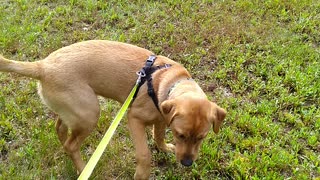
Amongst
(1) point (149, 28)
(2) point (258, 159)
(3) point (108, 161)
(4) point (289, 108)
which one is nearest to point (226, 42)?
(1) point (149, 28)

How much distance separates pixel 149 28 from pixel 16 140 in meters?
2.88

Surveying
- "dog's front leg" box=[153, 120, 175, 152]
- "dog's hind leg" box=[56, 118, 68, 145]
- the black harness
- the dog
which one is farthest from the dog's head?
"dog's hind leg" box=[56, 118, 68, 145]

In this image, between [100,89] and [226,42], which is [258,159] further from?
[226,42]

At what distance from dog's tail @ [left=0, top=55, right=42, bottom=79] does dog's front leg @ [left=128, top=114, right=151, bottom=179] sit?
3.12 ft

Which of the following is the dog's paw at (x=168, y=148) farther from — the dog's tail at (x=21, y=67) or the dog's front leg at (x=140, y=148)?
the dog's tail at (x=21, y=67)

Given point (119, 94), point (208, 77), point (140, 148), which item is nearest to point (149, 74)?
point (119, 94)

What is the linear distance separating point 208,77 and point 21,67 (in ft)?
9.14

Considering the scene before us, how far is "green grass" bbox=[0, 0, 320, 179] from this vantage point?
4680 mm

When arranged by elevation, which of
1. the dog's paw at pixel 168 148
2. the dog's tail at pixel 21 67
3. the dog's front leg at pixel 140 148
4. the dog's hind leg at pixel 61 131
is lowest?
the dog's paw at pixel 168 148

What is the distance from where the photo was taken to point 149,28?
700 centimetres

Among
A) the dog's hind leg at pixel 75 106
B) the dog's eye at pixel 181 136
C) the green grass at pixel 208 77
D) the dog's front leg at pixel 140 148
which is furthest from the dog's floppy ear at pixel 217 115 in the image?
the dog's hind leg at pixel 75 106

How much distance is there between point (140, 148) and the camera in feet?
13.8

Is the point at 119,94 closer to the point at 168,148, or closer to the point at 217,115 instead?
the point at 168,148

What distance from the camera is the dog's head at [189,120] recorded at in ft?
12.5
